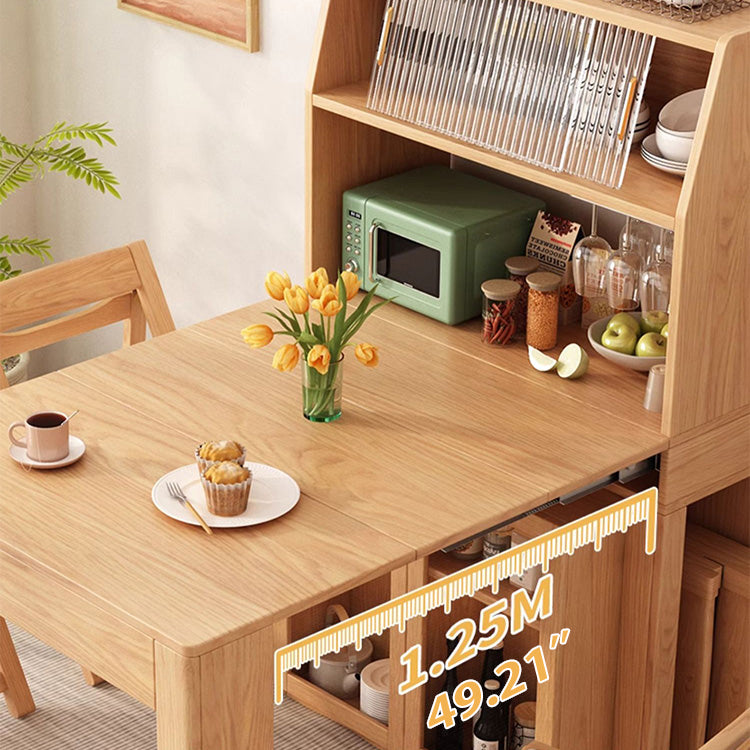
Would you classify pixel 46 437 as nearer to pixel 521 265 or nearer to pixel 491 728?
pixel 521 265

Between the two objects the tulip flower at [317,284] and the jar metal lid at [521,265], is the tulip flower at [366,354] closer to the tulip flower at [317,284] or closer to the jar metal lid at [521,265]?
the tulip flower at [317,284]

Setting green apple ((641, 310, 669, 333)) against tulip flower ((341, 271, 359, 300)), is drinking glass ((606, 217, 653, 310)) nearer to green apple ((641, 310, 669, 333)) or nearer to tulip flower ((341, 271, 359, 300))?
green apple ((641, 310, 669, 333))

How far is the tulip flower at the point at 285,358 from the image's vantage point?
2504 mm

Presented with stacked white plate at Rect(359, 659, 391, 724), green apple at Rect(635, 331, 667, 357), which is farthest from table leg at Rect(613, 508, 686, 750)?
stacked white plate at Rect(359, 659, 391, 724)

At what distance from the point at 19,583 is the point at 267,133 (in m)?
1.65

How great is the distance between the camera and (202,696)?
79.0 inches

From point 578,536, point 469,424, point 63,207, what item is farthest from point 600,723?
point 63,207

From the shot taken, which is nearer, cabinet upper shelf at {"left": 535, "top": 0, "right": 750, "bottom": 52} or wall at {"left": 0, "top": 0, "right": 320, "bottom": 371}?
cabinet upper shelf at {"left": 535, "top": 0, "right": 750, "bottom": 52}

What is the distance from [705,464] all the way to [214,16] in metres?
1.68

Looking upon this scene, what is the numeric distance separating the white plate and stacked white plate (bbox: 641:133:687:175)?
2.66 feet

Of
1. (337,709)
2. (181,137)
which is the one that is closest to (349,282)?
(337,709)

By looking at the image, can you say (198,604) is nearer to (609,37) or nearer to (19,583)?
(19,583)

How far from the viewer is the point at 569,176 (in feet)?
8.32

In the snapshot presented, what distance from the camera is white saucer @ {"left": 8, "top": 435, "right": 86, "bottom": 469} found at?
2381 millimetres
